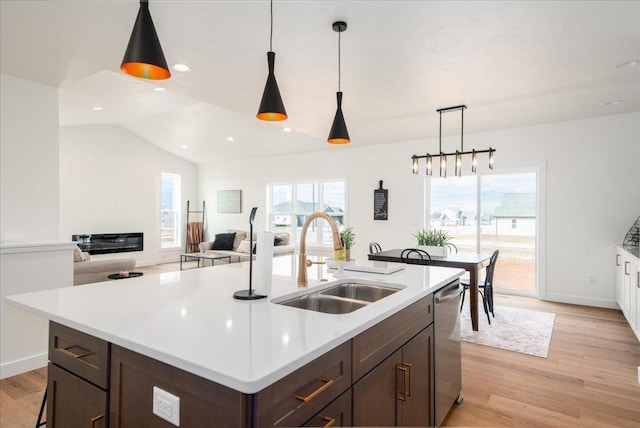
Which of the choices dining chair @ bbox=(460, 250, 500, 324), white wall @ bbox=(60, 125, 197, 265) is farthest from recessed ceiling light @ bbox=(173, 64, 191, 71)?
white wall @ bbox=(60, 125, 197, 265)

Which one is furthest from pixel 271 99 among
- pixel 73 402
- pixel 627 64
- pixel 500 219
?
pixel 500 219

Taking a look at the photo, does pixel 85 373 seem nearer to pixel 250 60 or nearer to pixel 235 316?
pixel 235 316

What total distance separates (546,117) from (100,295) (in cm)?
547

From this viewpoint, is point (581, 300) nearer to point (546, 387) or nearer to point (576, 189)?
point (576, 189)

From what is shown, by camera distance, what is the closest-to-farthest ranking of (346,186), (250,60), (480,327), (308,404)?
(308,404)
(250,60)
(480,327)
(346,186)

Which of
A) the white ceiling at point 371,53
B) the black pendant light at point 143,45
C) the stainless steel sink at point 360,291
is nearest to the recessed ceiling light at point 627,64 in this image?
the white ceiling at point 371,53

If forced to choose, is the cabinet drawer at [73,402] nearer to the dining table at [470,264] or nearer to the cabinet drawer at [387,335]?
the cabinet drawer at [387,335]

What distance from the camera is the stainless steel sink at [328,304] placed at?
69.3 inches

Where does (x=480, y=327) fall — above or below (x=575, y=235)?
below

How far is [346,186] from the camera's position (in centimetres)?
716

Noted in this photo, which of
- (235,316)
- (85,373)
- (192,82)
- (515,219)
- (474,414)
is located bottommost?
(474,414)

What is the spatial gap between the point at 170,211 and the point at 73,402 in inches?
334

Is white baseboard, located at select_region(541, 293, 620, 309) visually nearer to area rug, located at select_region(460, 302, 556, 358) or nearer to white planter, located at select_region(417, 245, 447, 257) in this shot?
area rug, located at select_region(460, 302, 556, 358)

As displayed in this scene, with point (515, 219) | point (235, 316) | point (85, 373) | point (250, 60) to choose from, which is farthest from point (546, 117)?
point (85, 373)
